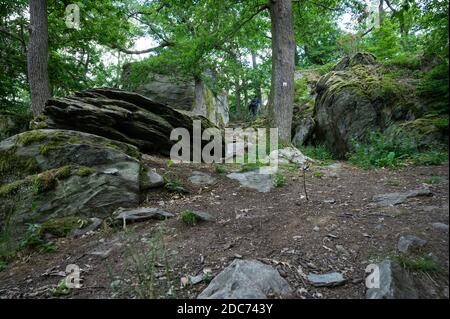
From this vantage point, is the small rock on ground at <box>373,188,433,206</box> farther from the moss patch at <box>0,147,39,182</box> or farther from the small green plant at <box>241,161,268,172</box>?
the moss patch at <box>0,147,39,182</box>

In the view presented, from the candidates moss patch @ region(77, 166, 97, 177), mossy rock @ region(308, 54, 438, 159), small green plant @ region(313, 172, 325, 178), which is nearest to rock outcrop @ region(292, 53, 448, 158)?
mossy rock @ region(308, 54, 438, 159)

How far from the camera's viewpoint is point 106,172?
509cm

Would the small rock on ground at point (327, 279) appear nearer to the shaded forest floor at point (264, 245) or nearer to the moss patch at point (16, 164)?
the shaded forest floor at point (264, 245)

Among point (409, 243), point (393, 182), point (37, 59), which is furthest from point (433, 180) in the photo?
point (37, 59)

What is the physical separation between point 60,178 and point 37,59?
212 inches

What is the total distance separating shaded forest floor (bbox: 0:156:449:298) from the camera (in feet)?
8.90

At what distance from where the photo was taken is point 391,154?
6562 mm

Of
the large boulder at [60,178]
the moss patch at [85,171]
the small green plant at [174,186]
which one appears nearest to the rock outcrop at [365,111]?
the small green plant at [174,186]

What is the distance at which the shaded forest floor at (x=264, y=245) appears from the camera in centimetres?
271

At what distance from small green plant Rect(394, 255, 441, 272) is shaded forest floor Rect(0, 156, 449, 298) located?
0.11 ft

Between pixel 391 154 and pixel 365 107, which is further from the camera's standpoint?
pixel 365 107

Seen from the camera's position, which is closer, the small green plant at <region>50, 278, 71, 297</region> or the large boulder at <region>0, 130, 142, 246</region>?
the small green plant at <region>50, 278, 71, 297</region>

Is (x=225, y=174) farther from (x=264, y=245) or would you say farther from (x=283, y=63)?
(x=283, y=63)
